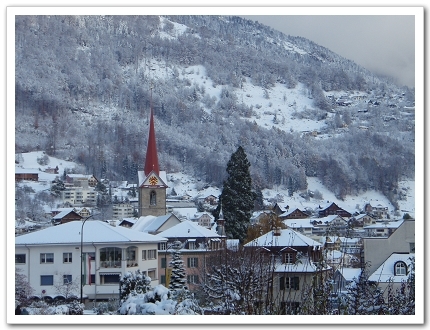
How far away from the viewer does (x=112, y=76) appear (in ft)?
279

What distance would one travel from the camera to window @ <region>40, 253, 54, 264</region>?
63.2 ft

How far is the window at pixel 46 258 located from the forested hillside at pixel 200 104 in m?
30.8

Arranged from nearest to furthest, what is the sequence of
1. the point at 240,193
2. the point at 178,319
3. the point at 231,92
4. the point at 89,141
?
the point at 178,319 < the point at 240,193 < the point at 89,141 < the point at 231,92

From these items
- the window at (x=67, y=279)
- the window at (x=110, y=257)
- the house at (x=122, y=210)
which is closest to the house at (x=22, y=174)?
the window at (x=67, y=279)

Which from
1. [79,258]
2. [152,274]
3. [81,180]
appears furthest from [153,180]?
[79,258]

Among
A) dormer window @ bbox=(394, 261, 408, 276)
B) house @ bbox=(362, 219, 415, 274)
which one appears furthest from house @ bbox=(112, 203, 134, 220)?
dormer window @ bbox=(394, 261, 408, 276)

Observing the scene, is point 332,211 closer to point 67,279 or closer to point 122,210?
point 122,210

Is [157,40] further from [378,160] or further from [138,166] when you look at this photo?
[378,160]

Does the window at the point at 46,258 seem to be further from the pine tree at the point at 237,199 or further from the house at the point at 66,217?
the house at the point at 66,217

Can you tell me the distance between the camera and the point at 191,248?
25.5 m

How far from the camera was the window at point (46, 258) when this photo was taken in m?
19.3
